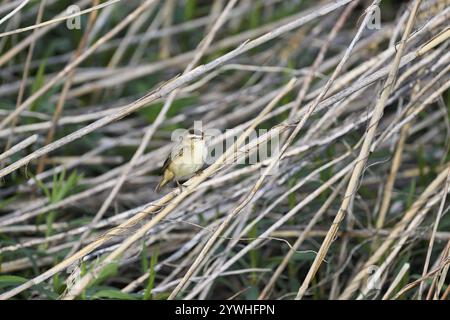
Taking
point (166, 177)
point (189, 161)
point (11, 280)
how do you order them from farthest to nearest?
point (166, 177) → point (189, 161) → point (11, 280)

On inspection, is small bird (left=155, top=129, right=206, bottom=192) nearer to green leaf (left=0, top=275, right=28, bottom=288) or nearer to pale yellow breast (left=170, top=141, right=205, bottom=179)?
pale yellow breast (left=170, top=141, right=205, bottom=179)

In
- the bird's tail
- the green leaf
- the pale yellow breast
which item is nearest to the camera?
the green leaf

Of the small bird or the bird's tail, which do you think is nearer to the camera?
the small bird

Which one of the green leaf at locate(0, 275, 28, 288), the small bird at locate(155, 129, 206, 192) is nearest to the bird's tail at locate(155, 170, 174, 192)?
the small bird at locate(155, 129, 206, 192)

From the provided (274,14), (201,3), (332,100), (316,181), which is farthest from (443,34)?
(201,3)

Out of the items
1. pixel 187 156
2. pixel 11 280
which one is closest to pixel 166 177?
pixel 187 156

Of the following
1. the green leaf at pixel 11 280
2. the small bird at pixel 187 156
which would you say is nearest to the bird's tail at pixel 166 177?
the small bird at pixel 187 156

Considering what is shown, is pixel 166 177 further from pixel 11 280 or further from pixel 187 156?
pixel 11 280

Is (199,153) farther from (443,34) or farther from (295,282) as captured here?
(443,34)
